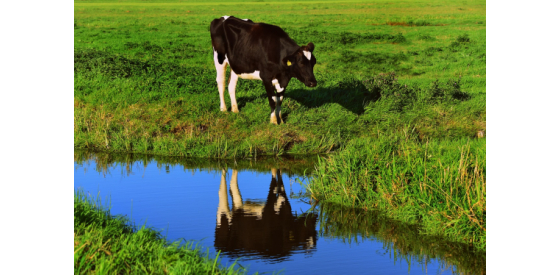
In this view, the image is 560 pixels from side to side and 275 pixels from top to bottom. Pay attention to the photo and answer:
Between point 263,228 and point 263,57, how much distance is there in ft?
20.4

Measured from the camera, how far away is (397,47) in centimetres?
2739

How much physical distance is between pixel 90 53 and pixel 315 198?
1324cm

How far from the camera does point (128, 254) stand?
5.28m

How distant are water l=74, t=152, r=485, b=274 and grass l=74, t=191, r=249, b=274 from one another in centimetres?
44

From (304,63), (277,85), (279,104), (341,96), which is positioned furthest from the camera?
(341,96)

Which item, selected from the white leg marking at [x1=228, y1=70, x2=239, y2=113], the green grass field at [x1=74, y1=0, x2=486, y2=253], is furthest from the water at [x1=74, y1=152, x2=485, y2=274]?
the white leg marking at [x1=228, y1=70, x2=239, y2=113]

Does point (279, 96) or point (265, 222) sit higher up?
point (279, 96)

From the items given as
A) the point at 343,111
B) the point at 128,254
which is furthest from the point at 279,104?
the point at 128,254

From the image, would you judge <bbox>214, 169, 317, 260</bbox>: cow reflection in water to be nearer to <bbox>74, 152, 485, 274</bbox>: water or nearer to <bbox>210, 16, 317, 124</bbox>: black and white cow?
<bbox>74, 152, 485, 274</bbox>: water

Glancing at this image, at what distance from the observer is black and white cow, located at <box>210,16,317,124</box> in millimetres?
11898

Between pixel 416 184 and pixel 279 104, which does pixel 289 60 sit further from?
pixel 416 184

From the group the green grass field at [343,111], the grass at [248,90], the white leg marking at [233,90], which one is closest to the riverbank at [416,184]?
the green grass field at [343,111]

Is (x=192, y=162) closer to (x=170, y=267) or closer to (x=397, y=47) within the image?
(x=170, y=267)

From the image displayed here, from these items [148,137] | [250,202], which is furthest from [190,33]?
[250,202]
